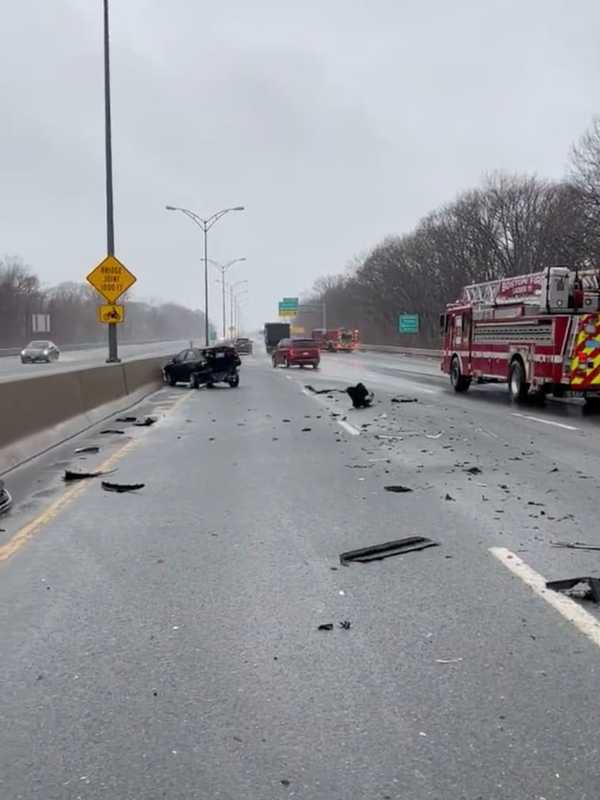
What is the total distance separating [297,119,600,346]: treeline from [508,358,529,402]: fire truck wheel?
2410 cm

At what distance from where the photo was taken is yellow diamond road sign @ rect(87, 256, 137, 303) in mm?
23250

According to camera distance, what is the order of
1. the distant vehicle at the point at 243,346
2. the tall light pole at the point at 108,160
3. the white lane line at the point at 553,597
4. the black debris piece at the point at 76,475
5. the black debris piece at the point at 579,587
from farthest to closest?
the distant vehicle at the point at 243,346
the tall light pole at the point at 108,160
the black debris piece at the point at 76,475
the black debris piece at the point at 579,587
the white lane line at the point at 553,597

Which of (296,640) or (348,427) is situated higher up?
(296,640)

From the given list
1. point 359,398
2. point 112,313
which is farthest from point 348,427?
point 112,313

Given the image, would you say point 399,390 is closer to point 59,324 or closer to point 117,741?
point 117,741

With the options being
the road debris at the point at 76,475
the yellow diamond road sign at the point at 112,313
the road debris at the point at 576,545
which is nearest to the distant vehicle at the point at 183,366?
the yellow diamond road sign at the point at 112,313

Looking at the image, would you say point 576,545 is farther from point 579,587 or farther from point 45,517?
point 45,517

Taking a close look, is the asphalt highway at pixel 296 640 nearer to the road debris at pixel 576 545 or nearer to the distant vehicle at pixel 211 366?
the road debris at pixel 576 545

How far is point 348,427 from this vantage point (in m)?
15.8

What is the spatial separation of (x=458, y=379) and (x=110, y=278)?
11.4 meters

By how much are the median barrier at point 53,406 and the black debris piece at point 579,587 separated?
24.8 ft

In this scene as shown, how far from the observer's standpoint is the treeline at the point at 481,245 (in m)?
46.1

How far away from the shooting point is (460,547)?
6500 mm

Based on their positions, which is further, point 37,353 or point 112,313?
point 37,353
